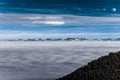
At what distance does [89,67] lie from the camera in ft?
82.3

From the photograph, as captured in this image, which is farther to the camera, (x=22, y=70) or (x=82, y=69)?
(x=22, y=70)

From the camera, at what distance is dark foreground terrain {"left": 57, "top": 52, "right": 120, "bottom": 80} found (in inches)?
904

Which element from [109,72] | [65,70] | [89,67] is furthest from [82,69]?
[65,70]

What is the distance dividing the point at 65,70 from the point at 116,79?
441 inches

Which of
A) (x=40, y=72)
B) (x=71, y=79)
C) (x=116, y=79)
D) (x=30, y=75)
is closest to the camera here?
(x=116, y=79)

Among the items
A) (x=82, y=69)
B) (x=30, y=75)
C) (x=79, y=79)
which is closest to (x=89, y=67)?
(x=82, y=69)

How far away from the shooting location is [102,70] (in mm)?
23859

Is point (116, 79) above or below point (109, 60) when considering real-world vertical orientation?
below

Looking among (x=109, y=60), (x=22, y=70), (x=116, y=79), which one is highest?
(x=22, y=70)

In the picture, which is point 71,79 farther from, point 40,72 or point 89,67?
point 40,72

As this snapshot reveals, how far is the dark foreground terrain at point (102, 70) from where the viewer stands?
2297cm

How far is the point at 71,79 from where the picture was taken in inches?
944

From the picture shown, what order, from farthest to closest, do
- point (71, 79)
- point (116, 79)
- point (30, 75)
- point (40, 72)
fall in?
1. point (40, 72)
2. point (30, 75)
3. point (71, 79)
4. point (116, 79)

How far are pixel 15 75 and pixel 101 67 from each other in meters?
8.24
